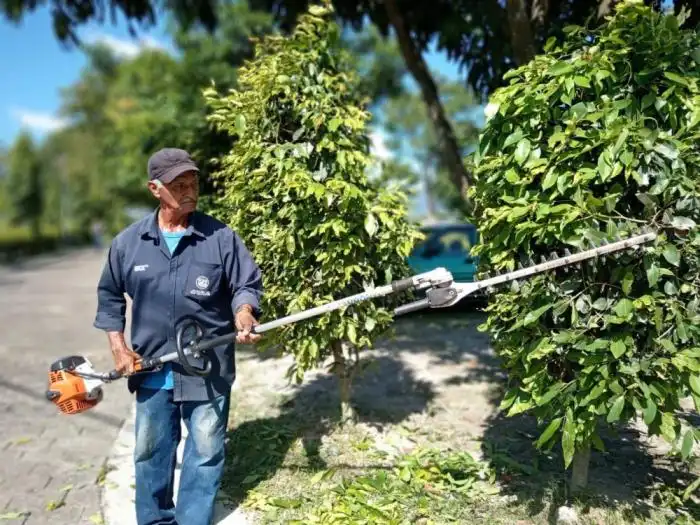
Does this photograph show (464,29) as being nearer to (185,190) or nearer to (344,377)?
(344,377)

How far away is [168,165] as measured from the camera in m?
2.72

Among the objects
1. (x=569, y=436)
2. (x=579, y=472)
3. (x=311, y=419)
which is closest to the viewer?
(x=569, y=436)

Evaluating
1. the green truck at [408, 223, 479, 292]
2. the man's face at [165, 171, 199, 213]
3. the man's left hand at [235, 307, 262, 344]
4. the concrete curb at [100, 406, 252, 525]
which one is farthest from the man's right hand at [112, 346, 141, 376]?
the green truck at [408, 223, 479, 292]

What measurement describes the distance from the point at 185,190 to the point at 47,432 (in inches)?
111

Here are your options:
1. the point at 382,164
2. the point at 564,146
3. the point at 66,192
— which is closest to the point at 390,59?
the point at 382,164

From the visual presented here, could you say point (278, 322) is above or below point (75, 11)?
below

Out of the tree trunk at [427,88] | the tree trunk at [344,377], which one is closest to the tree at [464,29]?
the tree trunk at [427,88]

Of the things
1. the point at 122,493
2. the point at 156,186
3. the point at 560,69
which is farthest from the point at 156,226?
the point at 560,69

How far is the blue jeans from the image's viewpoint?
9.20ft

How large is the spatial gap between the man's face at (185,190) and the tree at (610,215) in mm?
1399

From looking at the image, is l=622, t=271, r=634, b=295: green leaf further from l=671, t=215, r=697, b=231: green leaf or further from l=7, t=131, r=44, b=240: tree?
l=7, t=131, r=44, b=240: tree

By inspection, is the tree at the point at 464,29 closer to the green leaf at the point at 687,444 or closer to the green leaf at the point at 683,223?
the green leaf at the point at 683,223

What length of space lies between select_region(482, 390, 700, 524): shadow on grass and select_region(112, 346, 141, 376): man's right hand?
2.02 metres

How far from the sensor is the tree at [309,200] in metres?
3.34
